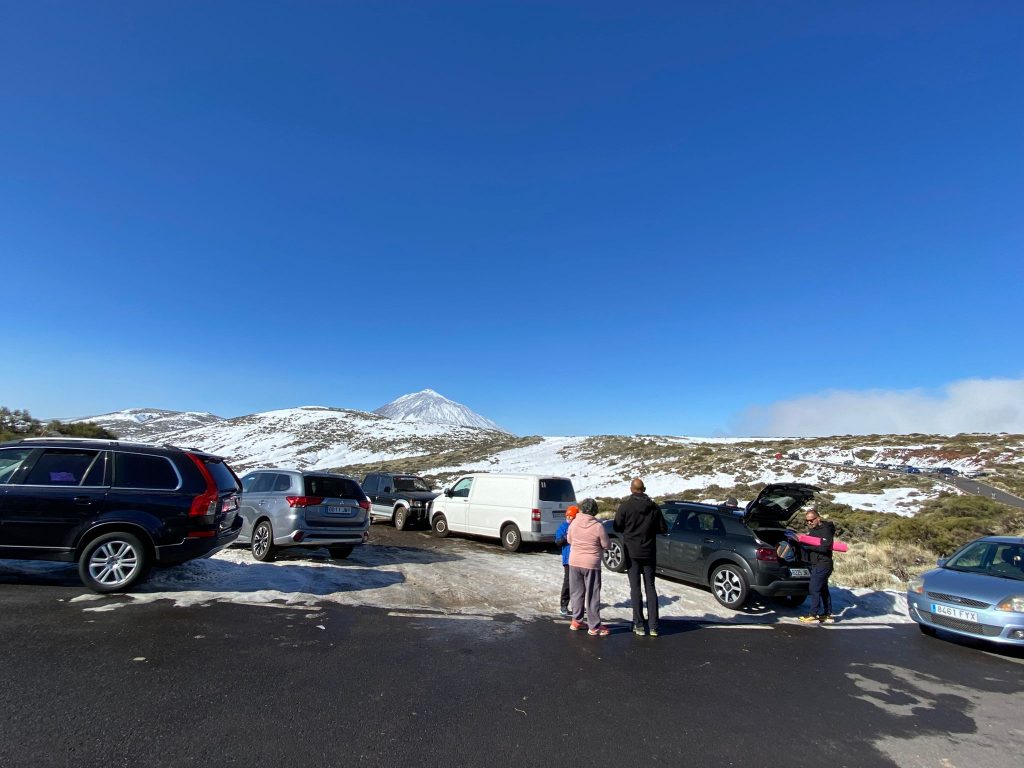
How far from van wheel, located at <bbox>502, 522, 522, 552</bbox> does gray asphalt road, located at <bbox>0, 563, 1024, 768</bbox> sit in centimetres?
662

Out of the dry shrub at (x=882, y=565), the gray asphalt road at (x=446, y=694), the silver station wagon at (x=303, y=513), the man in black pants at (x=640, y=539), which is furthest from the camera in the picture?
the dry shrub at (x=882, y=565)

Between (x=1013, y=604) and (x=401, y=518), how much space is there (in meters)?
14.4

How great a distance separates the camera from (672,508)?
10727mm

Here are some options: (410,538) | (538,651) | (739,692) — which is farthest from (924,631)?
(410,538)

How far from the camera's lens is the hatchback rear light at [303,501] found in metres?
9.79

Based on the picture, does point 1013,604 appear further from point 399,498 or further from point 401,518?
point 399,498

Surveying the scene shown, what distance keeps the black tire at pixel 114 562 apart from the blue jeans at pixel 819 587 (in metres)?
9.56

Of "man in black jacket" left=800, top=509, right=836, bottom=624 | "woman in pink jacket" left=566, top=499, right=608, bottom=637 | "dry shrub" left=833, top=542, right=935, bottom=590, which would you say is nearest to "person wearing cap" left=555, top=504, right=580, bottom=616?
"woman in pink jacket" left=566, top=499, right=608, bottom=637

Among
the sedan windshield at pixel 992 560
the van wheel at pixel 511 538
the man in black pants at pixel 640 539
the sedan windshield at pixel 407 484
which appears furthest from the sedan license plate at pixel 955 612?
the sedan windshield at pixel 407 484

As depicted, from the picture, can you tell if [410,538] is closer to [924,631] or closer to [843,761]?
[924,631]

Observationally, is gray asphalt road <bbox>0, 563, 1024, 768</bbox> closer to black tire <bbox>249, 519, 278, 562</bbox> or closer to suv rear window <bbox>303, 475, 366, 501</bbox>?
black tire <bbox>249, 519, 278, 562</bbox>

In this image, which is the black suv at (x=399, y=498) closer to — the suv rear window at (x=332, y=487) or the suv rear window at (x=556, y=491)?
the suv rear window at (x=556, y=491)

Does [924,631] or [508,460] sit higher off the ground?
[508,460]

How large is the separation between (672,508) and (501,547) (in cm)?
536
